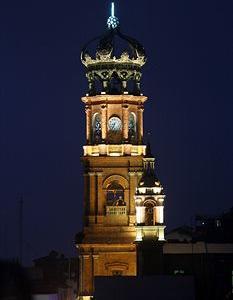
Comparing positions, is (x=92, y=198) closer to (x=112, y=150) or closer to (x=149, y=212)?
(x=112, y=150)

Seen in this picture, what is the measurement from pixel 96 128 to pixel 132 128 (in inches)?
84.0

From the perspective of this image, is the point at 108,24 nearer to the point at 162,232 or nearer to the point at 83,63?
the point at 83,63

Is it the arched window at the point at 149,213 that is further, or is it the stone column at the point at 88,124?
the stone column at the point at 88,124

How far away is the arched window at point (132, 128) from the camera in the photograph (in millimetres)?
65938

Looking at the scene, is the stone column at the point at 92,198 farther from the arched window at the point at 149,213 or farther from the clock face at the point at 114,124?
the arched window at the point at 149,213

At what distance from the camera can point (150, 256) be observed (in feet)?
204

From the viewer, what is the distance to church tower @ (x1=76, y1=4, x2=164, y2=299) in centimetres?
6344

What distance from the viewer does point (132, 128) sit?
6619 centimetres

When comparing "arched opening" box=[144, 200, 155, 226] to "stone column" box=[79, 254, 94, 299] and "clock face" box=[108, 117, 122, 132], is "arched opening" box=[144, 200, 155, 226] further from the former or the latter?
"clock face" box=[108, 117, 122, 132]

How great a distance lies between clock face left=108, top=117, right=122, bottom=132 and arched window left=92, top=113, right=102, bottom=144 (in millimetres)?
616
